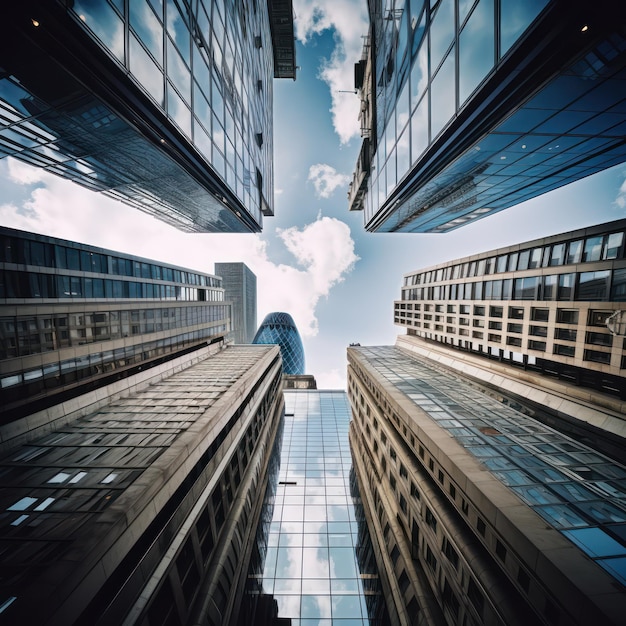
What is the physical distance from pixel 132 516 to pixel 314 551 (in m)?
23.0

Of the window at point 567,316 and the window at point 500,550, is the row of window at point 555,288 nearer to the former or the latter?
the window at point 567,316

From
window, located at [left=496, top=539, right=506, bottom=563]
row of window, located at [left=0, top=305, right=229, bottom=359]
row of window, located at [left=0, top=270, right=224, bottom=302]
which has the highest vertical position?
row of window, located at [left=0, top=270, right=224, bottom=302]

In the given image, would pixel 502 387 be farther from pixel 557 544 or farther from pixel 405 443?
pixel 557 544

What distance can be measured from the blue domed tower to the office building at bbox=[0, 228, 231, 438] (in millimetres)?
71618

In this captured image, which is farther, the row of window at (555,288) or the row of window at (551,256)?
the row of window at (551,256)

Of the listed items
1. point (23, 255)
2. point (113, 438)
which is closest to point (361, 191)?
point (23, 255)

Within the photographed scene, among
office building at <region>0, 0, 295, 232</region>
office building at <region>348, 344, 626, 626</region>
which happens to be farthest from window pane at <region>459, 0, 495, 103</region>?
office building at <region>348, 344, 626, 626</region>

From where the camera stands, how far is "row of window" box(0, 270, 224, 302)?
592 inches

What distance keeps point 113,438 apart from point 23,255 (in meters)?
12.6

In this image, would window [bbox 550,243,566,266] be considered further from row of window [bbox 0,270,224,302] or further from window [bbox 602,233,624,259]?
row of window [bbox 0,270,224,302]

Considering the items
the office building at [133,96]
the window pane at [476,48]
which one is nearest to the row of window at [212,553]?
the office building at [133,96]

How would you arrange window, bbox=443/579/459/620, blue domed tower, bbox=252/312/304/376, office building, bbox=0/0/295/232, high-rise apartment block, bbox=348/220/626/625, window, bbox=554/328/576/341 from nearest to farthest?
1. office building, bbox=0/0/295/232
2. high-rise apartment block, bbox=348/220/626/625
3. window, bbox=443/579/459/620
4. window, bbox=554/328/576/341
5. blue domed tower, bbox=252/312/304/376

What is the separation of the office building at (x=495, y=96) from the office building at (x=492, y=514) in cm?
1722

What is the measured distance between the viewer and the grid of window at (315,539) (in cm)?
2153
